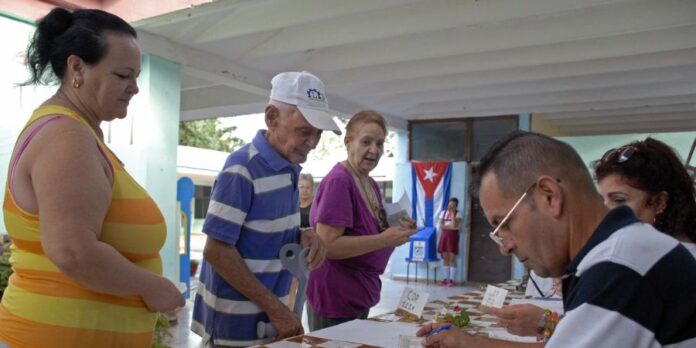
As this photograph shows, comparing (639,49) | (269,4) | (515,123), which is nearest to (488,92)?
(515,123)

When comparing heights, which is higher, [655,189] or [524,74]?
[524,74]

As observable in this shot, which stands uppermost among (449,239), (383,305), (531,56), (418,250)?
(531,56)

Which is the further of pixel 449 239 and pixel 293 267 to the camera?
pixel 449 239

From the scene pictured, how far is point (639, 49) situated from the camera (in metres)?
4.75

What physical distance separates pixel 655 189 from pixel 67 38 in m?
1.77

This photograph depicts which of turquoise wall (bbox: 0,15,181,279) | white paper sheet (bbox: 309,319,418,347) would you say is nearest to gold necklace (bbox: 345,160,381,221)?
white paper sheet (bbox: 309,319,418,347)

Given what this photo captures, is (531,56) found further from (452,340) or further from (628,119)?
(452,340)

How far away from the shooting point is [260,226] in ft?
5.10

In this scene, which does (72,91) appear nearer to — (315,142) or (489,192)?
(315,142)

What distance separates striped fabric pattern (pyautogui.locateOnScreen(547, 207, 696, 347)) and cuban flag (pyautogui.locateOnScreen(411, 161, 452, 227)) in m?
8.00

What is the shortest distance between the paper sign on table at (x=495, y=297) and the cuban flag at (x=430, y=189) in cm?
646

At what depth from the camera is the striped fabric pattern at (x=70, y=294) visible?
107cm

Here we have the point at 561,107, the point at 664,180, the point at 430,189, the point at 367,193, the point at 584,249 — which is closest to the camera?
the point at 584,249

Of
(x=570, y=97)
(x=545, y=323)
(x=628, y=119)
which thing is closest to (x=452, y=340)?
(x=545, y=323)
